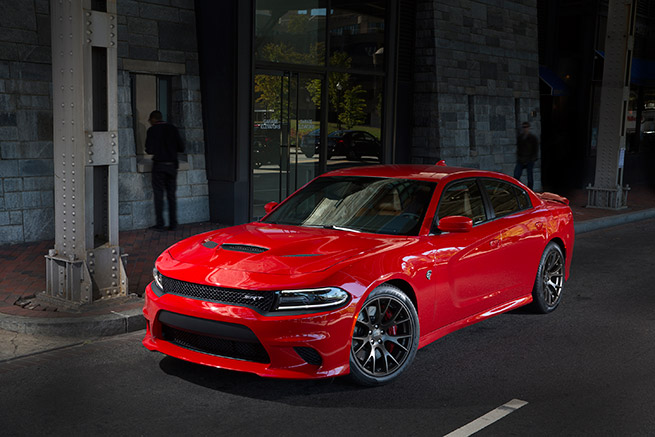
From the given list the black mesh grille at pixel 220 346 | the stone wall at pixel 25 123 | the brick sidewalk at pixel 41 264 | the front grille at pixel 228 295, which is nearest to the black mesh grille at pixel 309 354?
the black mesh grille at pixel 220 346

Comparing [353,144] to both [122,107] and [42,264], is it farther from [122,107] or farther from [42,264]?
[42,264]

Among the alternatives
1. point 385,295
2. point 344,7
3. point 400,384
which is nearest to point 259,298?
point 385,295

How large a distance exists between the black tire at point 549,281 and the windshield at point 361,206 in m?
1.76

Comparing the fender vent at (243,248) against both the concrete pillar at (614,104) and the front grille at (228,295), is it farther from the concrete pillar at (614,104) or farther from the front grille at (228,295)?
the concrete pillar at (614,104)

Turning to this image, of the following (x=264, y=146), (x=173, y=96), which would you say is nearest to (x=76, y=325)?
(x=173, y=96)

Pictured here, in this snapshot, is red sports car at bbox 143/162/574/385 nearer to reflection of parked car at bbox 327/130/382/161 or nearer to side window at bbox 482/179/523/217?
side window at bbox 482/179/523/217

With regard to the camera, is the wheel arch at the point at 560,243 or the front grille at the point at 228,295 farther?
the wheel arch at the point at 560,243

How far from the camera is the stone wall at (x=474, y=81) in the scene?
17.2 meters

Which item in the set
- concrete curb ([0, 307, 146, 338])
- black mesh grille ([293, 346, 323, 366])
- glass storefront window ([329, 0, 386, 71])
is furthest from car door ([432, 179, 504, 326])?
glass storefront window ([329, 0, 386, 71])

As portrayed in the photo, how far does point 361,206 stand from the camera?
611cm

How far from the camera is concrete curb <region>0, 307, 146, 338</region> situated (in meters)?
6.38

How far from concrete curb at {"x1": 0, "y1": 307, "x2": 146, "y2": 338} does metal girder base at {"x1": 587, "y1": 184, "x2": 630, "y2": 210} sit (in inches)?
508

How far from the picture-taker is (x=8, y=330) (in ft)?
21.4

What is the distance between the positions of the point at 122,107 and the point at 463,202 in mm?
7235
